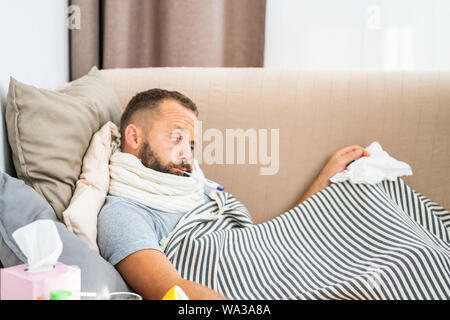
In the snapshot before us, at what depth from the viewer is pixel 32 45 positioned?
3.78 ft

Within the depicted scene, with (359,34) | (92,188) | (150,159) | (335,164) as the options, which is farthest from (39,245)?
(359,34)

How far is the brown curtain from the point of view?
1.64m

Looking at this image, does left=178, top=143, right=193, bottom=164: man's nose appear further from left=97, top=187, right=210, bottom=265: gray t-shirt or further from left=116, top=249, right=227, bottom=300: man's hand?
left=116, top=249, right=227, bottom=300: man's hand

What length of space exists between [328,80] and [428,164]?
42 centimetres

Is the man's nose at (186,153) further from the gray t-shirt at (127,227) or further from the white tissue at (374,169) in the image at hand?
the white tissue at (374,169)

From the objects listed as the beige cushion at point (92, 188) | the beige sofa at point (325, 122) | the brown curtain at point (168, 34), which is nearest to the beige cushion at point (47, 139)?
the beige cushion at point (92, 188)

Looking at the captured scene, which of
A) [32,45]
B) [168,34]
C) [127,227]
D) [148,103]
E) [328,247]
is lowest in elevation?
[328,247]

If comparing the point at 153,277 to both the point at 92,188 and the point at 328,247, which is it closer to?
the point at 92,188

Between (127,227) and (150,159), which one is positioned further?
(150,159)

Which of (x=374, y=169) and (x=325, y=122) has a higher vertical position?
(x=325, y=122)

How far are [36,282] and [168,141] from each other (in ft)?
2.03
